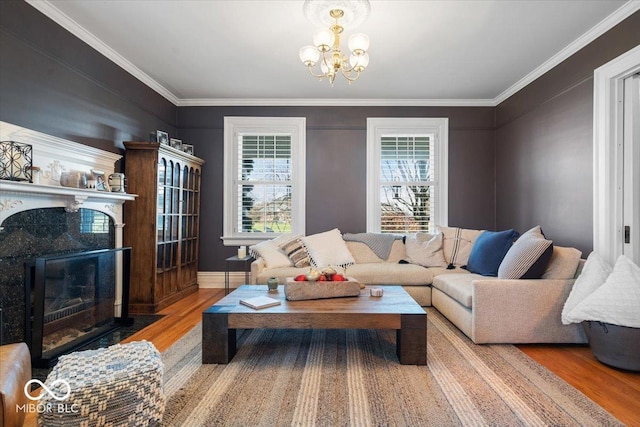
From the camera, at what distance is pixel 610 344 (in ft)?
7.38

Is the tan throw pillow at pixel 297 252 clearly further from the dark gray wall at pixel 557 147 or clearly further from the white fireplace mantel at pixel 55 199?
the dark gray wall at pixel 557 147

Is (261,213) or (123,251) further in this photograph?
(261,213)

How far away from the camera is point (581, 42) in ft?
10.2

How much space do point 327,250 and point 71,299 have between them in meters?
2.53

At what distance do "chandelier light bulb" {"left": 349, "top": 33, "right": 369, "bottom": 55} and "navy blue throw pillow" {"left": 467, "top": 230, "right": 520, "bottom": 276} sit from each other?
2376 millimetres

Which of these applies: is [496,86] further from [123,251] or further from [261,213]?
[123,251]

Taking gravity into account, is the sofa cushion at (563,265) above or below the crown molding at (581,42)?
below

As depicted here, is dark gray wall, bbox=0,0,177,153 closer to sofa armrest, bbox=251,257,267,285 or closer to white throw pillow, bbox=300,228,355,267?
sofa armrest, bbox=251,257,267,285

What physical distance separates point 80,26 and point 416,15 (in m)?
2.92

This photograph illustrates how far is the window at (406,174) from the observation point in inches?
191

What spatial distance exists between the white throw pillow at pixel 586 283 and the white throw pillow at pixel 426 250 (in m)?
1.57

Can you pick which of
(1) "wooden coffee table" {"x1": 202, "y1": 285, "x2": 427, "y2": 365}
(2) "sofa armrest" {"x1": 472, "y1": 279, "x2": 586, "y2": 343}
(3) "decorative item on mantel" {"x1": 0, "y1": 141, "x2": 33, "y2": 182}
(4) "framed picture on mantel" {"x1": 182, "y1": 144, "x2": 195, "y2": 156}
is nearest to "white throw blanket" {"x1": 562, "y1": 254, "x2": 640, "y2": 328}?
(2) "sofa armrest" {"x1": 472, "y1": 279, "x2": 586, "y2": 343}

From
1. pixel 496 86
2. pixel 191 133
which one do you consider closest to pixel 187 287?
pixel 191 133

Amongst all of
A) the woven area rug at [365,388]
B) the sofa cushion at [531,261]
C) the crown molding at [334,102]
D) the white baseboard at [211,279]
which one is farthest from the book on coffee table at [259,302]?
the crown molding at [334,102]
